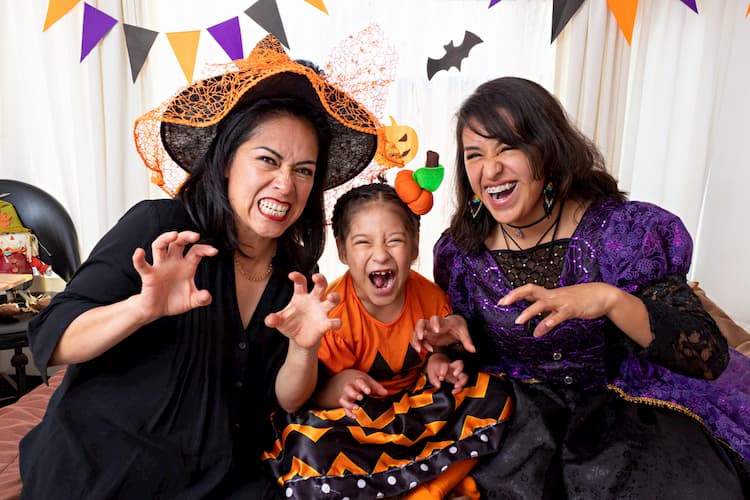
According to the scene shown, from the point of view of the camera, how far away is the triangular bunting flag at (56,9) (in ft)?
10.8

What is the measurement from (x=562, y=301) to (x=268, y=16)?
273 cm

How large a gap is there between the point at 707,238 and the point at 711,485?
3.02 metres

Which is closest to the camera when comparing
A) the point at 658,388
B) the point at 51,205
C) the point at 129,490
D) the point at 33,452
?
the point at 129,490

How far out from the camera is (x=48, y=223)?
3.32 metres

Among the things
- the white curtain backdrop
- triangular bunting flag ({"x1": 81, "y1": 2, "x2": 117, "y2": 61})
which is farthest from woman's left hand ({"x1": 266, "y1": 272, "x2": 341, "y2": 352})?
triangular bunting flag ({"x1": 81, "y1": 2, "x2": 117, "y2": 61})

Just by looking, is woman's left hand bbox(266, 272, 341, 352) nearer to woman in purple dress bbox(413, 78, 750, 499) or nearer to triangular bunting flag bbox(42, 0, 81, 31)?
woman in purple dress bbox(413, 78, 750, 499)

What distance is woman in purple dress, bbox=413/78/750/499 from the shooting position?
4.48ft

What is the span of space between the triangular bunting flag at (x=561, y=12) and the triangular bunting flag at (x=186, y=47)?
2.17 m

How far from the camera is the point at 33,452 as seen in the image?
54.5 inches

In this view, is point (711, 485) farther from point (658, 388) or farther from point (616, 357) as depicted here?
point (616, 357)

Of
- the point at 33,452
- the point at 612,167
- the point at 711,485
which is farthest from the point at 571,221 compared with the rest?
the point at 612,167

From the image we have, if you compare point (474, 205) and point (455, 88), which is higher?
point (455, 88)

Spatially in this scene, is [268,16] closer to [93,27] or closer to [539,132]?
[93,27]

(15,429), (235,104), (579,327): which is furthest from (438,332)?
(15,429)
